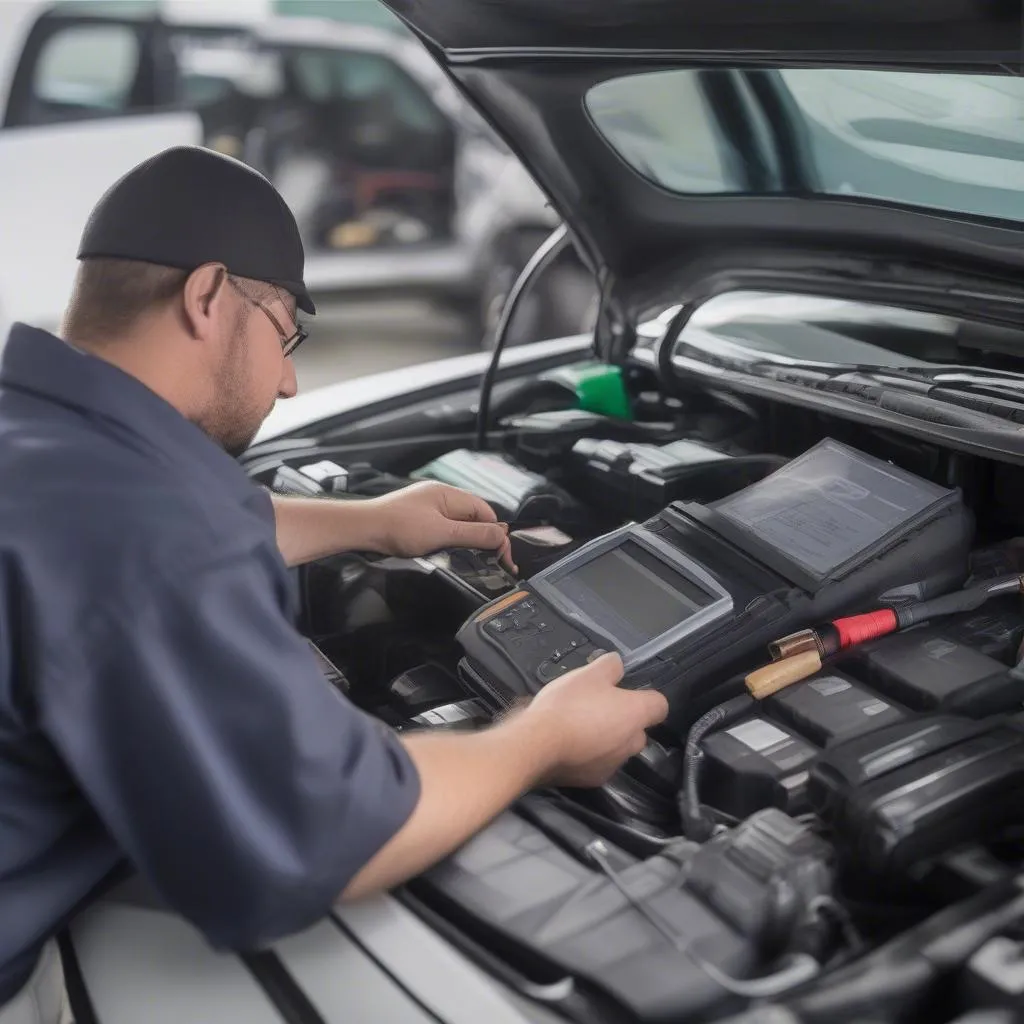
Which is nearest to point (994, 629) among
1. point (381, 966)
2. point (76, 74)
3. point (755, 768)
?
point (755, 768)

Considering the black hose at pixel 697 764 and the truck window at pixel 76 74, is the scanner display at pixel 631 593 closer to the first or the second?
the black hose at pixel 697 764

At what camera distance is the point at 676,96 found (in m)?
1.76

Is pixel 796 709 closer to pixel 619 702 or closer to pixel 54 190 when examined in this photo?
pixel 619 702

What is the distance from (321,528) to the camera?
153cm

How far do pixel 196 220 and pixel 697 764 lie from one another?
699 mm

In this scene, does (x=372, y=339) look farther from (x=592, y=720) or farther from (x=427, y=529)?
(x=592, y=720)

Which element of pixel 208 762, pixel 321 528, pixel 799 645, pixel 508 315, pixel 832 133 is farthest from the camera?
pixel 508 315

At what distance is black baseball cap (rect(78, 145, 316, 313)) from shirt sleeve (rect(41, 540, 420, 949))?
348 millimetres

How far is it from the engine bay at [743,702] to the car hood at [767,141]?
9.5 inches

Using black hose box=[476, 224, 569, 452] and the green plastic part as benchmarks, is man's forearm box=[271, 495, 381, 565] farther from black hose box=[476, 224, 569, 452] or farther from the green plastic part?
the green plastic part

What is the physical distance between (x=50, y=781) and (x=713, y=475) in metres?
0.97

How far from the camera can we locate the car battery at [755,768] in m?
1.06

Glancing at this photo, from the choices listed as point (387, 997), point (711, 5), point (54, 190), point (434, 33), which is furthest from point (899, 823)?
point (54, 190)

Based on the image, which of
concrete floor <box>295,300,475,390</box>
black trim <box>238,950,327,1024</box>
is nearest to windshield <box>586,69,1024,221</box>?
black trim <box>238,950,327,1024</box>
